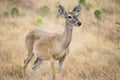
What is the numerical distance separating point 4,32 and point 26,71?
207 inches

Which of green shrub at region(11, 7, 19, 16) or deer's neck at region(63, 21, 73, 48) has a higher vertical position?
deer's neck at region(63, 21, 73, 48)

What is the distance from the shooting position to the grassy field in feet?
38.2

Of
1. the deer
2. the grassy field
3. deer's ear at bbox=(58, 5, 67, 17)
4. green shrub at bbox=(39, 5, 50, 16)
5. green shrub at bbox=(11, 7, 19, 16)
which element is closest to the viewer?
the deer

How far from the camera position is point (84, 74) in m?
11.4

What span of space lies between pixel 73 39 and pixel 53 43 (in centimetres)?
607

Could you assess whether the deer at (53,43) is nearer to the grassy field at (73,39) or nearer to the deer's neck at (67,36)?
the deer's neck at (67,36)

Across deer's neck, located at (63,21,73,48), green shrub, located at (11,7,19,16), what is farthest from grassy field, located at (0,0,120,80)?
deer's neck, located at (63,21,73,48)

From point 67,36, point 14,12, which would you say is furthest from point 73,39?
point 67,36

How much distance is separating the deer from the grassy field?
1.40ft

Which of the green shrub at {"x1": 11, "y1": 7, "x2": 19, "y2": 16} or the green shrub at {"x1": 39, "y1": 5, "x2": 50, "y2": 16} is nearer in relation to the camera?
the green shrub at {"x1": 11, "y1": 7, "x2": 19, "y2": 16}

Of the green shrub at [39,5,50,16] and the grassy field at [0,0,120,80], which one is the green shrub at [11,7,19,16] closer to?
the grassy field at [0,0,120,80]

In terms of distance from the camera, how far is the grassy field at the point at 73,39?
11656mm

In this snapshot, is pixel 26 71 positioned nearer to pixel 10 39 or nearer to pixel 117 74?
pixel 117 74

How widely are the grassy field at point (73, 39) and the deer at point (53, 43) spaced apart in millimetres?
425
